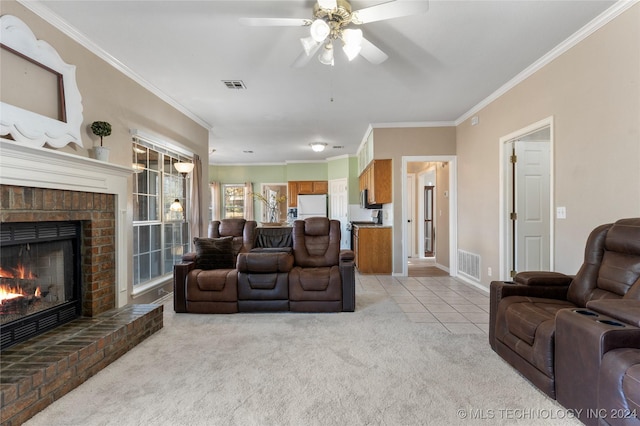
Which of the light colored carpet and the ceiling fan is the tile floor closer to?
the light colored carpet

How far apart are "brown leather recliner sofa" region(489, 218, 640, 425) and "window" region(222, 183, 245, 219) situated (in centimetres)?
818

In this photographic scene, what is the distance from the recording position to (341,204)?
8438 millimetres

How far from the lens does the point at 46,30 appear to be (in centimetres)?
236

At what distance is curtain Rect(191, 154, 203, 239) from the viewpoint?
4785mm

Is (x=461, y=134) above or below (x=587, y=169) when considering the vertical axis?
above

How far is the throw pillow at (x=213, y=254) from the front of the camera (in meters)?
3.72

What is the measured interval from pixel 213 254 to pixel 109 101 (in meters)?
2.01

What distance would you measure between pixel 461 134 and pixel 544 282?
3.48 metres

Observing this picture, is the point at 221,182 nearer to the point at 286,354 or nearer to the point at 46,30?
the point at 46,30

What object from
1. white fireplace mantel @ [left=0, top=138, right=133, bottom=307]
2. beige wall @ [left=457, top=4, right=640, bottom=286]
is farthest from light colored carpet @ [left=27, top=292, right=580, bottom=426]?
beige wall @ [left=457, top=4, right=640, bottom=286]

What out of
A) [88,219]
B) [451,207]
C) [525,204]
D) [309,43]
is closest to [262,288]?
[88,219]

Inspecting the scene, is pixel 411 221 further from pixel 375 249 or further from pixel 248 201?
pixel 248 201

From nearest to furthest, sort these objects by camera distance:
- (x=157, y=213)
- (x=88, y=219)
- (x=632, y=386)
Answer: (x=632, y=386)
(x=88, y=219)
(x=157, y=213)

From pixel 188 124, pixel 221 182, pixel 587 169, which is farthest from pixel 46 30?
pixel 221 182
